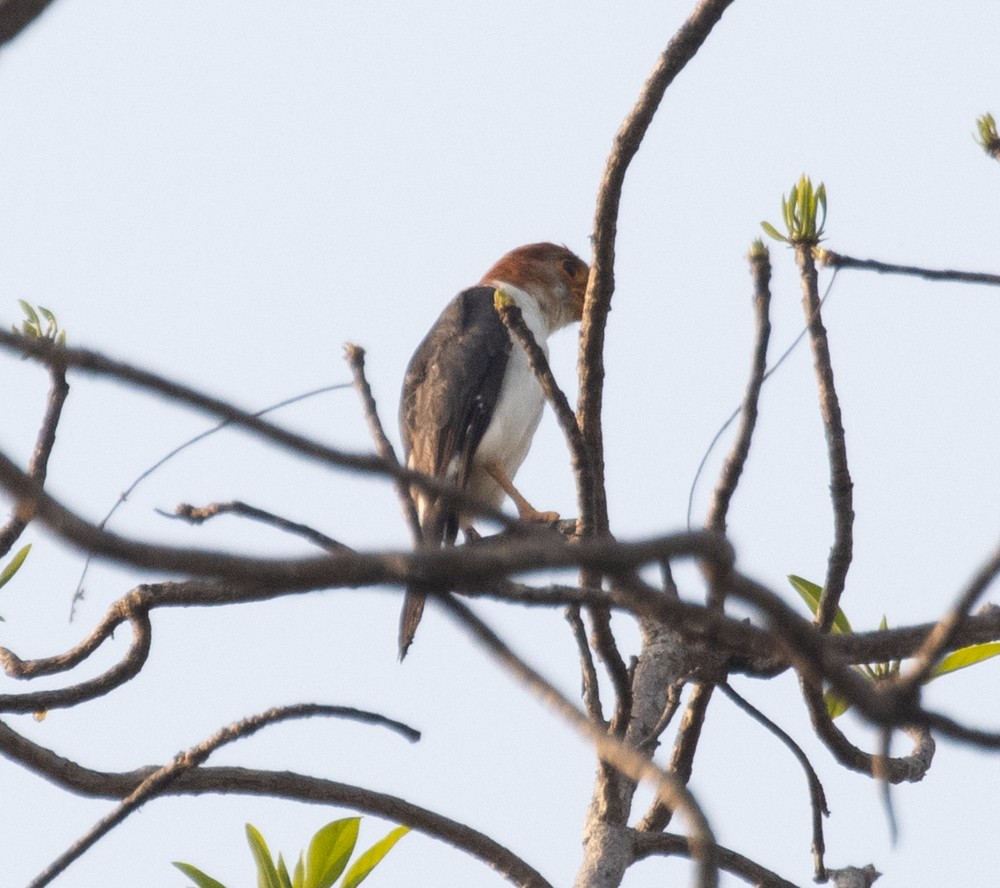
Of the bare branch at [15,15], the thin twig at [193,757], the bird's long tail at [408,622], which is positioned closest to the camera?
the bare branch at [15,15]

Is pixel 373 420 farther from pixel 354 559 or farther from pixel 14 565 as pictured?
pixel 354 559

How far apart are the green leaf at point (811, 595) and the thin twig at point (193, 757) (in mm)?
1297

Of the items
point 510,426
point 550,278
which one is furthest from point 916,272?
point 550,278

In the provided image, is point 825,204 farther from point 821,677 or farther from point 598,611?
point 821,677

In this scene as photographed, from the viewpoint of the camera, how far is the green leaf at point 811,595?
12.0ft

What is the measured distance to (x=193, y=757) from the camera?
107 inches

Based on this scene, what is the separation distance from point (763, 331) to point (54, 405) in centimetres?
170

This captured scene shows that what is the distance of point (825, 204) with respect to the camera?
3.40 meters

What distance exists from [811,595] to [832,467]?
2.47 ft

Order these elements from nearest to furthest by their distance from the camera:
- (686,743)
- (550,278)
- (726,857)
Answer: (726,857) < (686,743) < (550,278)

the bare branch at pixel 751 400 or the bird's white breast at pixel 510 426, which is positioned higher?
the bird's white breast at pixel 510 426

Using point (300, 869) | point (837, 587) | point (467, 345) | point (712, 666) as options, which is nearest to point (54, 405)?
point (300, 869)

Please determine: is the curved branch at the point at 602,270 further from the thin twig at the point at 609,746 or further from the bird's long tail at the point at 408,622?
the bird's long tail at the point at 408,622

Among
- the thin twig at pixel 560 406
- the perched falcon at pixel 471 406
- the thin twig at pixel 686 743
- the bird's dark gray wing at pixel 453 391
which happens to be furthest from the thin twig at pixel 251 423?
the bird's dark gray wing at pixel 453 391
